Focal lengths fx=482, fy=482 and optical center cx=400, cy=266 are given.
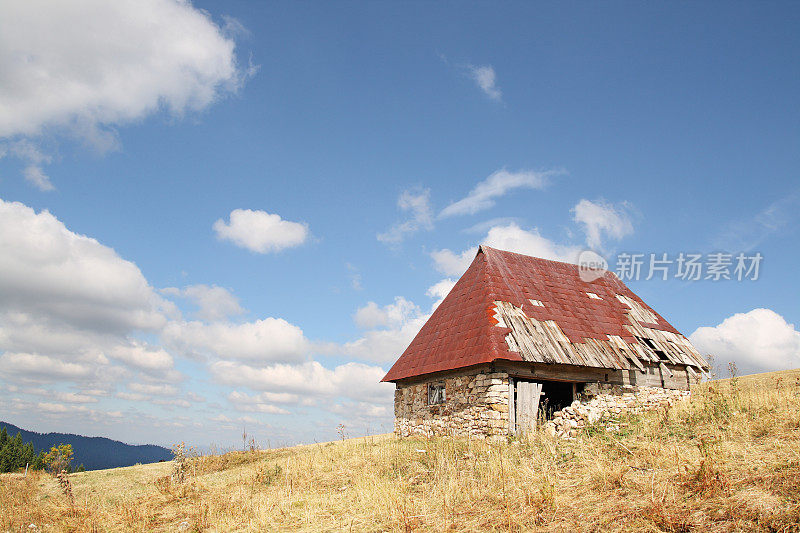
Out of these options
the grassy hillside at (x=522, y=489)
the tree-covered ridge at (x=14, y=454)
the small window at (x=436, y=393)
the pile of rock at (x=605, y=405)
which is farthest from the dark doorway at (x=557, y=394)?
the tree-covered ridge at (x=14, y=454)

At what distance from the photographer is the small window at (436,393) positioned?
16297mm

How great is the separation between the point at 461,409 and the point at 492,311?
328cm

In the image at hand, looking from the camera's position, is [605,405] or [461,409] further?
[605,405]

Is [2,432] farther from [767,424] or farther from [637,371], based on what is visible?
[767,424]

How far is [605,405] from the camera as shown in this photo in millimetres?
15406

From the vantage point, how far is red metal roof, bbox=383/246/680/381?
15.2 metres

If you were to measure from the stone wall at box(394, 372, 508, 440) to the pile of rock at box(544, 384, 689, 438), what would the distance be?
150cm

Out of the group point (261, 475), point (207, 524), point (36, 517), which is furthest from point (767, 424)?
point (36, 517)

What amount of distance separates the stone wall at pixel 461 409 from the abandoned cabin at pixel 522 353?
0.03 m

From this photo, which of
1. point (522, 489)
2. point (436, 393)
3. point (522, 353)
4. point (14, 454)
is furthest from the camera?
point (14, 454)

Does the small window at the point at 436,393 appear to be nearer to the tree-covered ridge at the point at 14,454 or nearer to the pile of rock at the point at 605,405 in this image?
the pile of rock at the point at 605,405

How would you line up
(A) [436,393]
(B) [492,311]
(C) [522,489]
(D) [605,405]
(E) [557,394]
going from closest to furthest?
(C) [522,489] < (D) [605,405] < (B) [492,311] < (A) [436,393] < (E) [557,394]

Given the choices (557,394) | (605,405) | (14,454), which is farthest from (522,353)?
(14,454)

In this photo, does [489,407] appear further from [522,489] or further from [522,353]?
[522,489]
